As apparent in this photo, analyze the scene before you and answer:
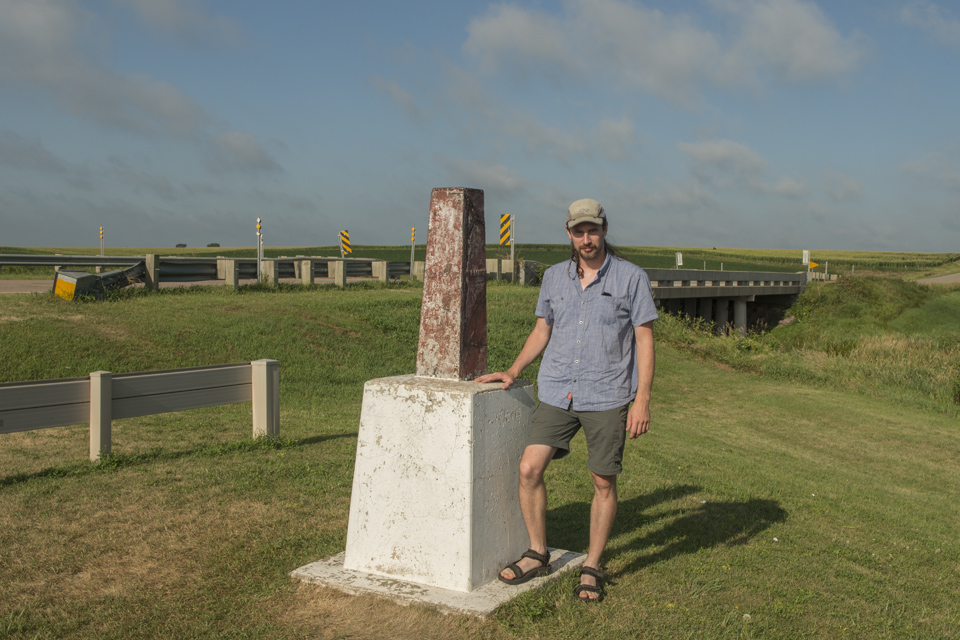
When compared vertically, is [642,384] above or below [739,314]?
above

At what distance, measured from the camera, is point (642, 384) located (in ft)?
12.5

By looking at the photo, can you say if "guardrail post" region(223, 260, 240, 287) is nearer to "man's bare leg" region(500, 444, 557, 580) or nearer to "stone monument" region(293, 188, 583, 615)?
"stone monument" region(293, 188, 583, 615)

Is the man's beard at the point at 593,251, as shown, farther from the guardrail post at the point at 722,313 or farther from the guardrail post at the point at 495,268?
the guardrail post at the point at 722,313

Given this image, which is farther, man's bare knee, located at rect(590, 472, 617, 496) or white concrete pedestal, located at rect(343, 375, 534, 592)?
man's bare knee, located at rect(590, 472, 617, 496)

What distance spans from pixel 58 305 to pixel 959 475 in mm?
13546

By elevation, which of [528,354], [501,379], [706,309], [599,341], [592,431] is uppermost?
[599,341]

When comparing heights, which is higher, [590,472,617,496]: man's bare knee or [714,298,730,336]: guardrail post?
[590,472,617,496]: man's bare knee

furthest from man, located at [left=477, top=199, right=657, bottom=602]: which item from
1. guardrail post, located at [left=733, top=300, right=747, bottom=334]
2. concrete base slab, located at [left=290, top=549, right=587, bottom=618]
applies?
guardrail post, located at [left=733, top=300, right=747, bottom=334]

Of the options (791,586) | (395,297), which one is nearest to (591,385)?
(791,586)

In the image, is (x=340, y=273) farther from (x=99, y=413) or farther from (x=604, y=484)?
(x=604, y=484)

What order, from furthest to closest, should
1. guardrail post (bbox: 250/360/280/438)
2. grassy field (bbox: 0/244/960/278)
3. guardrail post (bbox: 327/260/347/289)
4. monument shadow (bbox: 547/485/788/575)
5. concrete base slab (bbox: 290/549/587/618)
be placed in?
grassy field (bbox: 0/244/960/278), guardrail post (bbox: 327/260/347/289), guardrail post (bbox: 250/360/280/438), monument shadow (bbox: 547/485/788/575), concrete base slab (bbox: 290/549/587/618)

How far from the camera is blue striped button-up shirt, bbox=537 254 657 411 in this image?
3.84 m

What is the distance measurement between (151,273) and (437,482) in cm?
1351

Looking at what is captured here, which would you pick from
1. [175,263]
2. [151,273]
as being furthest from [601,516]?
→ [175,263]
